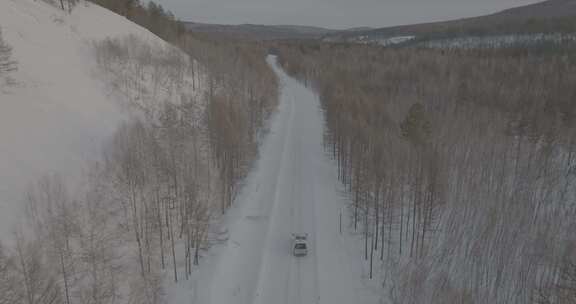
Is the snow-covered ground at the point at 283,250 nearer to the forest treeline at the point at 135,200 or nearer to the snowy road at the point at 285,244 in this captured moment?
the snowy road at the point at 285,244

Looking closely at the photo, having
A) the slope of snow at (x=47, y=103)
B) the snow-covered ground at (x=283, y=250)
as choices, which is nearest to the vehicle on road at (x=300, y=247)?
the snow-covered ground at (x=283, y=250)

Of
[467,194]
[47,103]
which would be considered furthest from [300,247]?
[47,103]

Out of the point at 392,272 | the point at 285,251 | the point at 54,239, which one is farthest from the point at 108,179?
the point at 392,272

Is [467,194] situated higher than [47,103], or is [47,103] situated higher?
[47,103]

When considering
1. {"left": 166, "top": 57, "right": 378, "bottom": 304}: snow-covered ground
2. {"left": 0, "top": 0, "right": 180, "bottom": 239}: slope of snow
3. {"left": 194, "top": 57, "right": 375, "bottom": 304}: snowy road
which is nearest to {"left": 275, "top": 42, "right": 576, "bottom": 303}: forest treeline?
{"left": 166, "top": 57, "right": 378, "bottom": 304}: snow-covered ground

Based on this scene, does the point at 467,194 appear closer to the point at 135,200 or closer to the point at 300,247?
the point at 300,247
